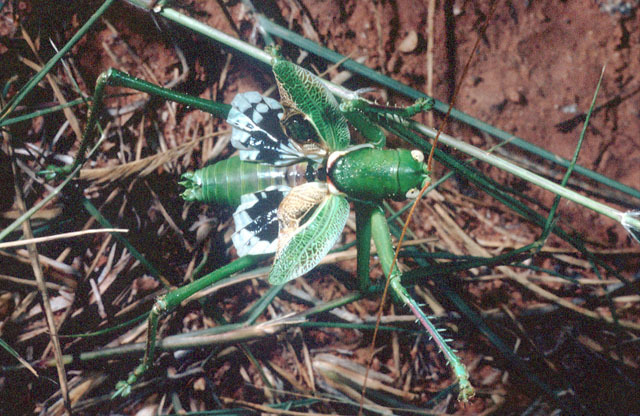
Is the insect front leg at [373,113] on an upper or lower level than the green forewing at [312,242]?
upper

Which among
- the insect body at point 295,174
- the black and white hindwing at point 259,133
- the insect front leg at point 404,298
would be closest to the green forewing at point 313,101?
the insect body at point 295,174

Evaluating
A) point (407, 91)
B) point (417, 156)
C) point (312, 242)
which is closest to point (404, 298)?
point (312, 242)

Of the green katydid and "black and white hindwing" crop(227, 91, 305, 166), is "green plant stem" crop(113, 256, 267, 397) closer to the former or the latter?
the green katydid

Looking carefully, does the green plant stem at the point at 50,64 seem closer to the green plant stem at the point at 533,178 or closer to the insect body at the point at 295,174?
the insect body at the point at 295,174

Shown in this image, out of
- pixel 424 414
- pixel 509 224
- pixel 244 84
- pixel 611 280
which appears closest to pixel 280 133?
pixel 244 84

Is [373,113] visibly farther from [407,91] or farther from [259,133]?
[259,133]

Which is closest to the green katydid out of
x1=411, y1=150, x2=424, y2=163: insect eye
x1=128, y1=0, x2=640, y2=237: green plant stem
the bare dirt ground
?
x1=411, y1=150, x2=424, y2=163: insect eye
